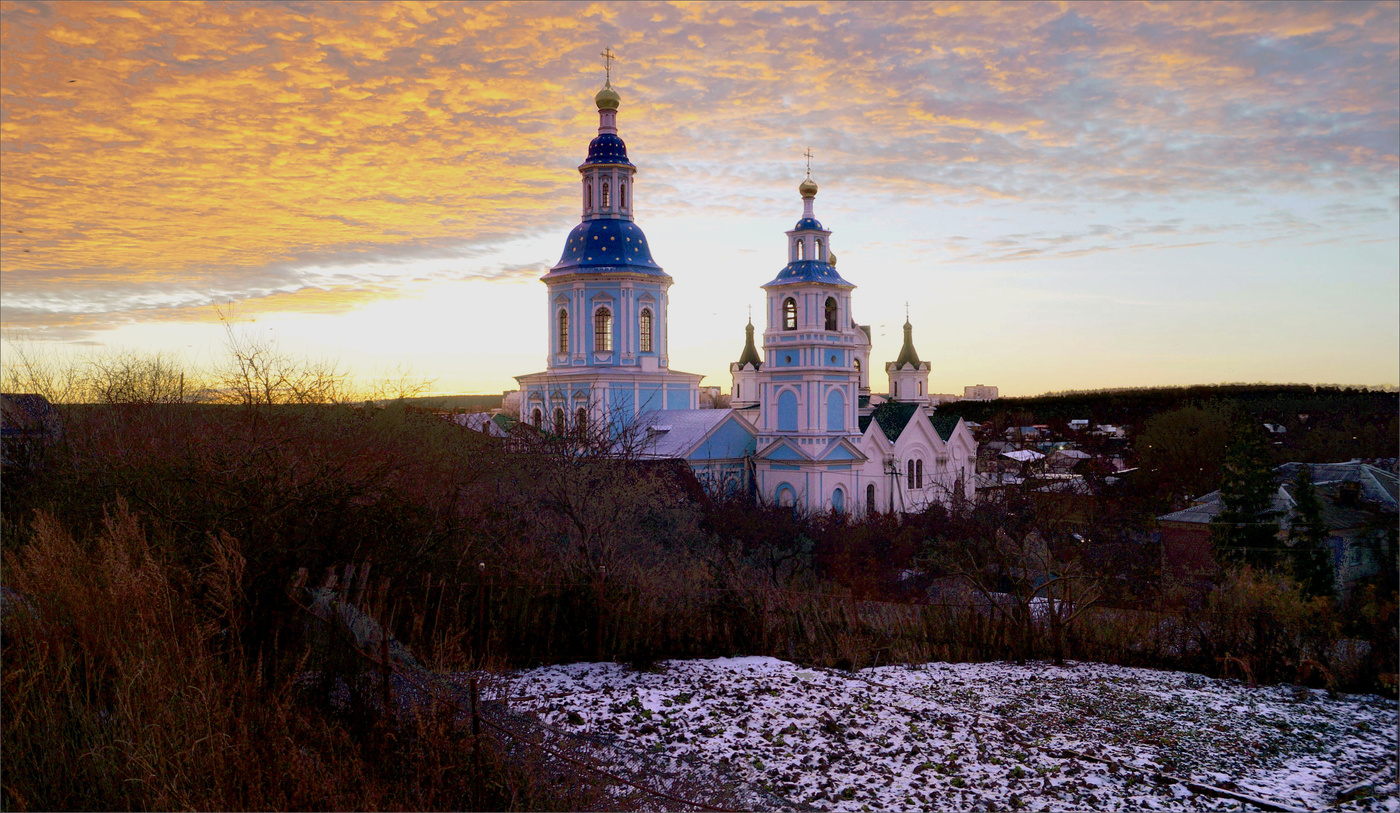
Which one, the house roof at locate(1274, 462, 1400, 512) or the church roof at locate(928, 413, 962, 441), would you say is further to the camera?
the church roof at locate(928, 413, 962, 441)

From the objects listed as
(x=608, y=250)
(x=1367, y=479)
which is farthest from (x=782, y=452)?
(x=1367, y=479)

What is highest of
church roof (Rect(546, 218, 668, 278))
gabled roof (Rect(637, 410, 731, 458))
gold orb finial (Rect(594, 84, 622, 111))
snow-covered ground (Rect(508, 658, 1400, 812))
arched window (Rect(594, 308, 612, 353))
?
gold orb finial (Rect(594, 84, 622, 111))

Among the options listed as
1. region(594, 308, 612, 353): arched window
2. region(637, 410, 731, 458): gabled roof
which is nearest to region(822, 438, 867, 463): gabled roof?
region(637, 410, 731, 458): gabled roof

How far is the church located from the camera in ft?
95.3

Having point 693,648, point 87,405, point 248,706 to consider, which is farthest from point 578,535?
point 87,405

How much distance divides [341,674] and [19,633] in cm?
201

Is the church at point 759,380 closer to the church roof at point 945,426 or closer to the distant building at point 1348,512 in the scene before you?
the church roof at point 945,426

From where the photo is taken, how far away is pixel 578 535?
8539 mm

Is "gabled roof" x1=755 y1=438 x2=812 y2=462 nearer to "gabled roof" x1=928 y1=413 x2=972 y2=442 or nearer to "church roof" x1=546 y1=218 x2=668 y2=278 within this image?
"church roof" x1=546 y1=218 x2=668 y2=278

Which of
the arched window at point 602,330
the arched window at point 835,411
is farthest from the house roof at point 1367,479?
the arched window at point 602,330

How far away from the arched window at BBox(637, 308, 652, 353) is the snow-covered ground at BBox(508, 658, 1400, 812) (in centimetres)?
2515

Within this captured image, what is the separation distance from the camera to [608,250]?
31656mm

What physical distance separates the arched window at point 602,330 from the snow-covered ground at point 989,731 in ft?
82.0

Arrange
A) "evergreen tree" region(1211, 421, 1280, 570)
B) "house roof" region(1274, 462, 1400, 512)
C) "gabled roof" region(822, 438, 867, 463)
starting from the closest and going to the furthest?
"house roof" region(1274, 462, 1400, 512) < "evergreen tree" region(1211, 421, 1280, 570) < "gabled roof" region(822, 438, 867, 463)
